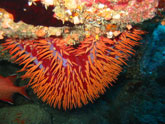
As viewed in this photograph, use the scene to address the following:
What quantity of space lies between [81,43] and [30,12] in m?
0.84

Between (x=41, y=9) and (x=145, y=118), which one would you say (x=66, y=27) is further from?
(x=145, y=118)

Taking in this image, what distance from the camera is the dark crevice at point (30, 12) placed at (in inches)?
51.8

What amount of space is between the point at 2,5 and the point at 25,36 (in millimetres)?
495

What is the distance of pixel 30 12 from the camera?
4.61 feet

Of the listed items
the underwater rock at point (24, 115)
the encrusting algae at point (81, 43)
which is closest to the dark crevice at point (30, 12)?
the encrusting algae at point (81, 43)

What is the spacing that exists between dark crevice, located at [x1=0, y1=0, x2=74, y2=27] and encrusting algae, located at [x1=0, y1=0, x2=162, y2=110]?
47mm

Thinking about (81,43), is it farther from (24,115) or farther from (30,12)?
(24,115)

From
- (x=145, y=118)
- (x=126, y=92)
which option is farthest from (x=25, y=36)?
(x=145, y=118)

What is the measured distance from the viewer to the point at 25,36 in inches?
69.0

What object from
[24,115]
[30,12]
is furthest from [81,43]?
[24,115]

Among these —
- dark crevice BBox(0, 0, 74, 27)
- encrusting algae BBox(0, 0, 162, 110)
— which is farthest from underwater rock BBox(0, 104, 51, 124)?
dark crevice BBox(0, 0, 74, 27)

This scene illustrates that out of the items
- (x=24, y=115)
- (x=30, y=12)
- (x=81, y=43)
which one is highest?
(x=30, y=12)

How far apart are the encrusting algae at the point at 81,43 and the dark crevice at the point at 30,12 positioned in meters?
0.05

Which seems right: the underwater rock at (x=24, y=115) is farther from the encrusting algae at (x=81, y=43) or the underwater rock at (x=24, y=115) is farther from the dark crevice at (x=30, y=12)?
the dark crevice at (x=30, y=12)
